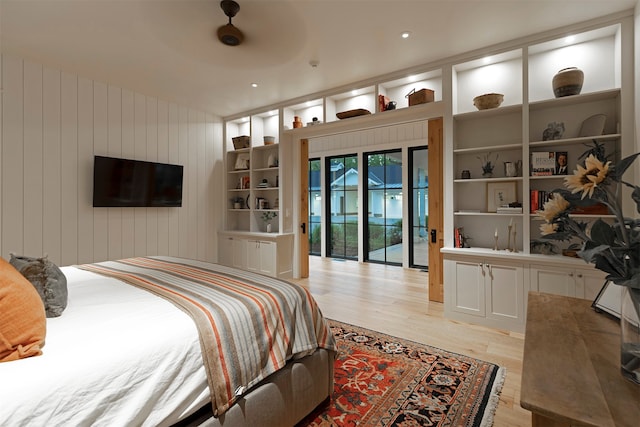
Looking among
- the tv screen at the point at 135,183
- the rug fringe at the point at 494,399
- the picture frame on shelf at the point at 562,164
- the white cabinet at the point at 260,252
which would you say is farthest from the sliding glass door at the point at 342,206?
the rug fringe at the point at 494,399

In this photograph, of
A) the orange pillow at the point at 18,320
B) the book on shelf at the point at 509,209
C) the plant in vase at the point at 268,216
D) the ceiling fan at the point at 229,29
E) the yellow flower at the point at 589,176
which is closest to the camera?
the yellow flower at the point at 589,176

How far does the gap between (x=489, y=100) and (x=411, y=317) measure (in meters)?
2.40

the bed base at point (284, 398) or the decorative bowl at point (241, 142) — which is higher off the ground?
the decorative bowl at point (241, 142)

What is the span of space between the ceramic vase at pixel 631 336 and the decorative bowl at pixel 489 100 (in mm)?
2737

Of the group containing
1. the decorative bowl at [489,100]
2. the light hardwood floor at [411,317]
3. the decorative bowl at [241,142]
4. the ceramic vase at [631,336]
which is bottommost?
the light hardwood floor at [411,317]

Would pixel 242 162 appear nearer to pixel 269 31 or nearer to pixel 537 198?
pixel 269 31

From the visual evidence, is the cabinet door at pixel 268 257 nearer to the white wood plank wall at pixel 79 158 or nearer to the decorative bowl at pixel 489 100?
the white wood plank wall at pixel 79 158

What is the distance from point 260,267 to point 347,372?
3.01 meters

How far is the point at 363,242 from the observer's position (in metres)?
6.62

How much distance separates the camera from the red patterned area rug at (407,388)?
1779mm

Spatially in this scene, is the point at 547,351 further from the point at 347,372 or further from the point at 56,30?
the point at 56,30

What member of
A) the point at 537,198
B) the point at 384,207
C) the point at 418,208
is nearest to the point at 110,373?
the point at 537,198

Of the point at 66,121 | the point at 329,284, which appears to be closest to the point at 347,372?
the point at 329,284

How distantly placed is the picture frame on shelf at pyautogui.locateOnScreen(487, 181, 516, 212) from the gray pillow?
11.7 ft
